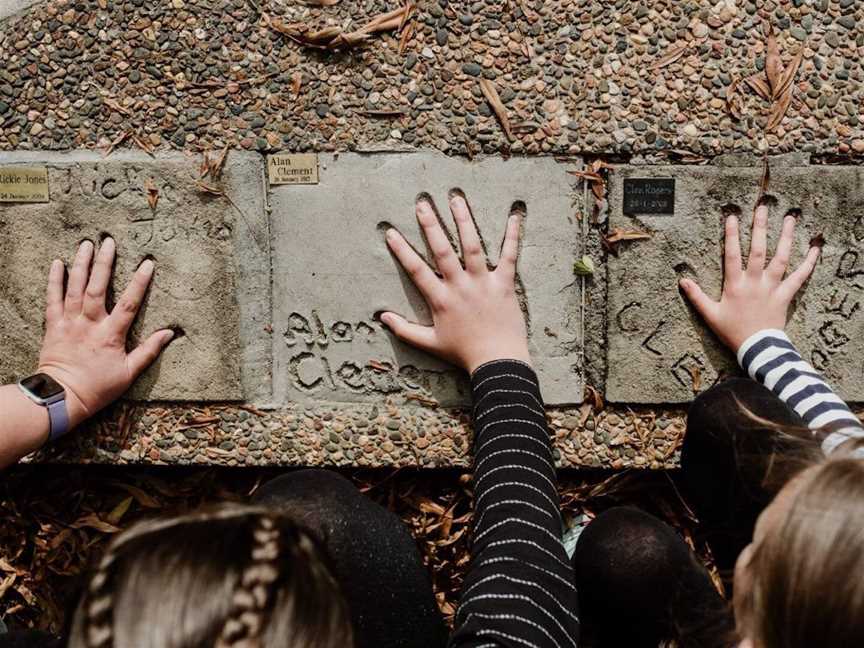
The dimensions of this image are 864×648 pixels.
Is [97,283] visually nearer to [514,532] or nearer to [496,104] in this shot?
[496,104]

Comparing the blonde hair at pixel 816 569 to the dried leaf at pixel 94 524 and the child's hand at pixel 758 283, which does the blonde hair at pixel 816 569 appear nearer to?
the child's hand at pixel 758 283

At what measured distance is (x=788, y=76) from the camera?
79.7 inches

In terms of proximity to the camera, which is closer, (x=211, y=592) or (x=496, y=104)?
(x=211, y=592)

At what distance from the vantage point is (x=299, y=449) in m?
2.15

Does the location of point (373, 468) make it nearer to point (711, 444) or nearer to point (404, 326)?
point (404, 326)

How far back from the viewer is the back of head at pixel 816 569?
1152 mm

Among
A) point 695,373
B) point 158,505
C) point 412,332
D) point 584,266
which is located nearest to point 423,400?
point 412,332

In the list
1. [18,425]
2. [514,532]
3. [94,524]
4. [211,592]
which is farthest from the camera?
[94,524]

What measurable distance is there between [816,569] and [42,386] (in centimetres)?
185

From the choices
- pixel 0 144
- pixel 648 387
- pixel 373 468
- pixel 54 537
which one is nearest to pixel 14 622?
pixel 54 537

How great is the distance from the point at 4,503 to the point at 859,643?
2212 millimetres

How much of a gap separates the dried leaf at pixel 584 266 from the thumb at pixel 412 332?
427 millimetres

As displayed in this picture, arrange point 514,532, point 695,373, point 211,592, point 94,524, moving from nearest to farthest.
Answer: point 211,592
point 514,532
point 695,373
point 94,524

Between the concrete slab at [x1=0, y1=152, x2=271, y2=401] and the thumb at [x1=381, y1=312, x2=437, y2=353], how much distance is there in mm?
353
